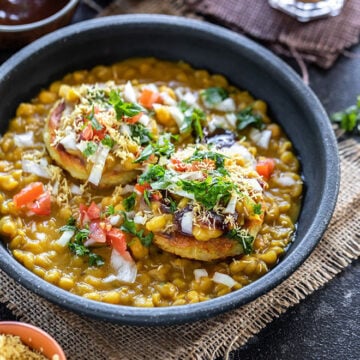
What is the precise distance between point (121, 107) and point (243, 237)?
1.46 metres

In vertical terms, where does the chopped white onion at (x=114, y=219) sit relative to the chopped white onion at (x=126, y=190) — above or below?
below

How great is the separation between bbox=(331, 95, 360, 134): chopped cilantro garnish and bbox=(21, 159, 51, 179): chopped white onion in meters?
2.78

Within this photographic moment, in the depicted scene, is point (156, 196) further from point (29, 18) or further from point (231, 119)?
point (29, 18)

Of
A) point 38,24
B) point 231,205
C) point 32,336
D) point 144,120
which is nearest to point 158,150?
point 144,120

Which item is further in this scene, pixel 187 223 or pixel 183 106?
pixel 183 106

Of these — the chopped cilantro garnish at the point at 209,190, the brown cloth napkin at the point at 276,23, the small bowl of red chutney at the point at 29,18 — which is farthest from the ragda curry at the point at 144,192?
the brown cloth napkin at the point at 276,23

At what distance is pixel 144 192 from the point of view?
214 inches

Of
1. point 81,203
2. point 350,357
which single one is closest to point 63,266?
point 81,203

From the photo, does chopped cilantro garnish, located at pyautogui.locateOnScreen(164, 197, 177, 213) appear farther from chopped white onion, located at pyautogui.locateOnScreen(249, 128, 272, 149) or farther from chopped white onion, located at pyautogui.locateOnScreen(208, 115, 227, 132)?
chopped white onion, located at pyautogui.locateOnScreen(249, 128, 272, 149)

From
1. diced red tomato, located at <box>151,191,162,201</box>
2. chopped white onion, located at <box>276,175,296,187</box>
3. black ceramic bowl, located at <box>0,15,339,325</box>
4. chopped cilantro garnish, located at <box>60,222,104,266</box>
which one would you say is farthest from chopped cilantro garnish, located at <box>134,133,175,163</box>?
black ceramic bowl, located at <box>0,15,339,325</box>

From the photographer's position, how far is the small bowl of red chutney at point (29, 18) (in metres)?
6.78

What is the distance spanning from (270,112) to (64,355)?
2.89 metres

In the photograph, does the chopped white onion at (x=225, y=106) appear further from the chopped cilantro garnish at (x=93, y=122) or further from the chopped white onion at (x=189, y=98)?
the chopped cilantro garnish at (x=93, y=122)

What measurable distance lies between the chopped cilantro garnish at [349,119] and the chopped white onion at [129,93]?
2.01 meters
